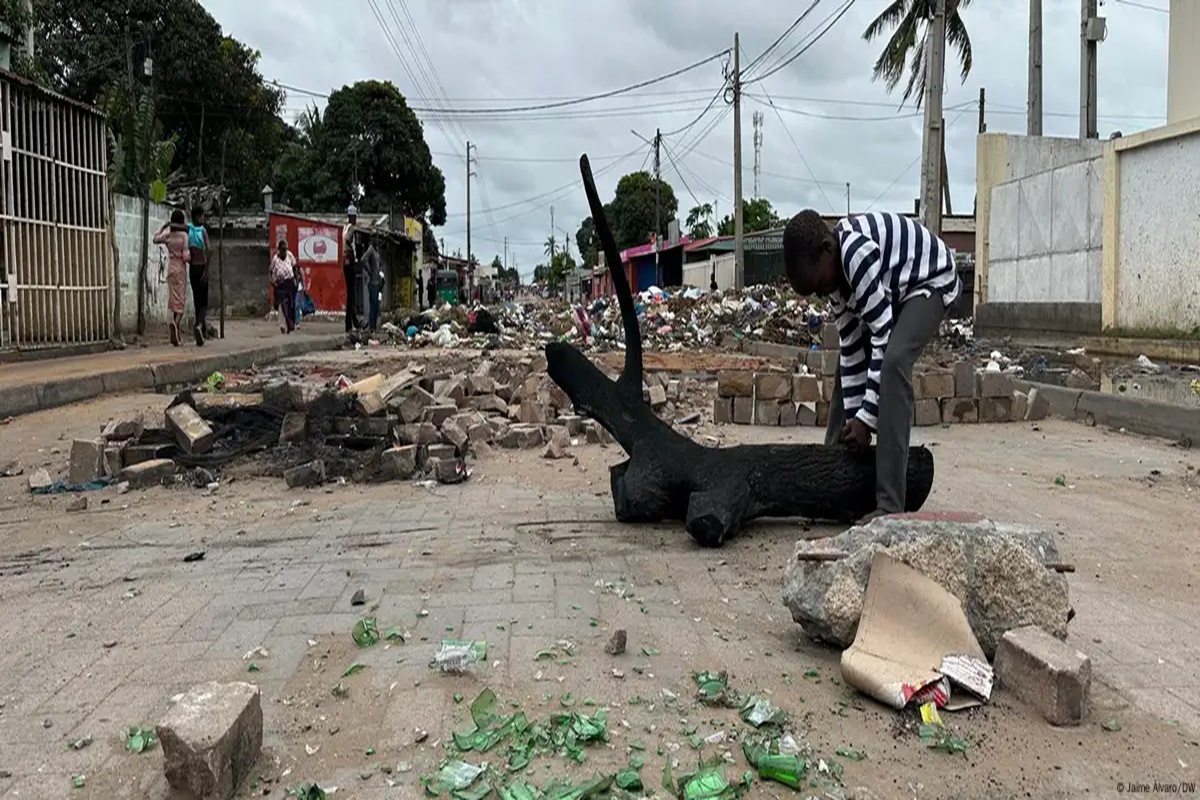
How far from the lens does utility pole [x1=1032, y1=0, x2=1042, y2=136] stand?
22.0 metres

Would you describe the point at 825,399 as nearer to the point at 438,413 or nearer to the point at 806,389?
the point at 806,389

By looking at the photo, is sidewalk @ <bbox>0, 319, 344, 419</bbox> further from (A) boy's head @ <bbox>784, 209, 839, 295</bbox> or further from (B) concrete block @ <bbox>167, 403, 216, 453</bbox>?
(A) boy's head @ <bbox>784, 209, 839, 295</bbox>

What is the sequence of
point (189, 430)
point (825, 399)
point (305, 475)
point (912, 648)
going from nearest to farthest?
1. point (912, 648)
2. point (305, 475)
3. point (189, 430)
4. point (825, 399)

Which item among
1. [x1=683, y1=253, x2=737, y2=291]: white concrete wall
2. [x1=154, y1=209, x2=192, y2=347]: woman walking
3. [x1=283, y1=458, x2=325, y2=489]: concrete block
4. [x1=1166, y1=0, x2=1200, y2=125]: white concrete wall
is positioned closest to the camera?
[x1=283, y1=458, x2=325, y2=489]: concrete block

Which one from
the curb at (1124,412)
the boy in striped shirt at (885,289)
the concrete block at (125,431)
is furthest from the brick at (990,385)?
the concrete block at (125,431)

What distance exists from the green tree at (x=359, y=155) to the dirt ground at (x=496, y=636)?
Answer: 38674 millimetres

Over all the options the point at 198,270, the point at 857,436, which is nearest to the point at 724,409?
the point at 857,436

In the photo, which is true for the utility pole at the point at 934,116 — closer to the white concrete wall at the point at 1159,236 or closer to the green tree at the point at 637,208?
the white concrete wall at the point at 1159,236

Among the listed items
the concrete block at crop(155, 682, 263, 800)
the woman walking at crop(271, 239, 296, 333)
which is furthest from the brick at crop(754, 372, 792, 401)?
the woman walking at crop(271, 239, 296, 333)

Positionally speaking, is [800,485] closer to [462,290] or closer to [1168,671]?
[1168,671]

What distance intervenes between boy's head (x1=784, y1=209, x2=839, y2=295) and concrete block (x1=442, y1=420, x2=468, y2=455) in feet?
9.64

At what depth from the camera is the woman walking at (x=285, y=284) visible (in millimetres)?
17953

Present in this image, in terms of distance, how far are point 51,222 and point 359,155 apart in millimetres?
31753

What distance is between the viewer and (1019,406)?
847 cm
